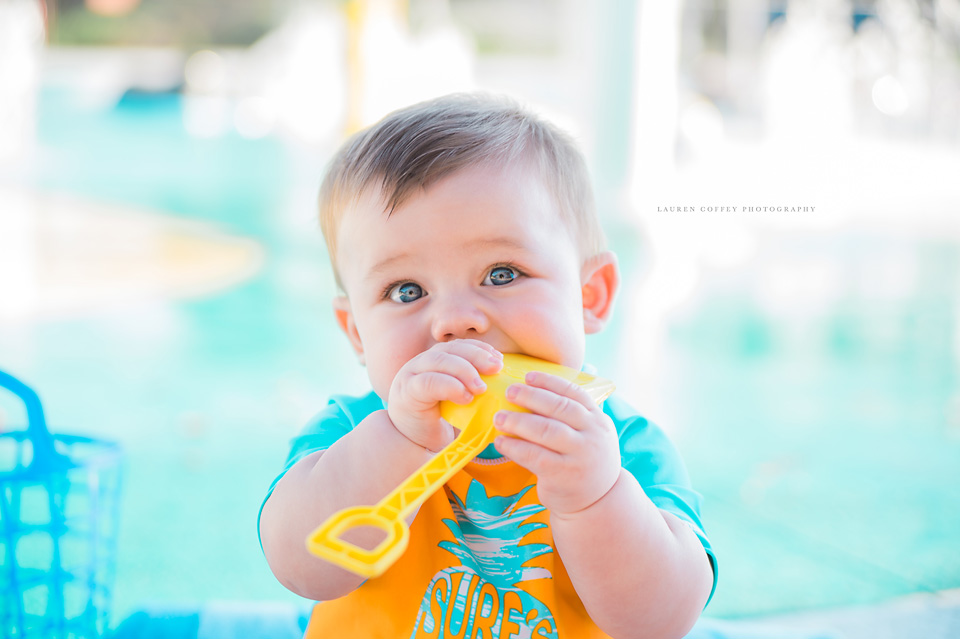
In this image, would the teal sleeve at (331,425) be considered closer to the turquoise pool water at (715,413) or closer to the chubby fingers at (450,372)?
the chubby fingers at (450,372)

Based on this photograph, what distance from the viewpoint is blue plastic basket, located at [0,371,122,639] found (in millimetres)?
1130

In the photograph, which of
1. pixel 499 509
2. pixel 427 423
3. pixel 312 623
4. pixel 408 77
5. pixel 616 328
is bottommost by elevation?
pixel 616 328

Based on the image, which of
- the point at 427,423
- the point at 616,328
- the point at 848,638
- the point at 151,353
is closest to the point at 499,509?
the point at 427,423

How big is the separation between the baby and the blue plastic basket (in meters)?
0.27

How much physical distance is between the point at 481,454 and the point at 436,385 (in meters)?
0.23

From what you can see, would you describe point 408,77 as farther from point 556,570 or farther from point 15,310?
point 556,570

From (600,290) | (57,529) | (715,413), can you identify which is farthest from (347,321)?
(715,413)

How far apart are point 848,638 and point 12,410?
231cm

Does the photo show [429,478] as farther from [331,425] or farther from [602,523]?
[331,425]

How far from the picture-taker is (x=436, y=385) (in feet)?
2.86

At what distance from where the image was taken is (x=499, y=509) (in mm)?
1086

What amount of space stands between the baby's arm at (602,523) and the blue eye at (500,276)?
208mm

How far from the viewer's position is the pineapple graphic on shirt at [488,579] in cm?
107

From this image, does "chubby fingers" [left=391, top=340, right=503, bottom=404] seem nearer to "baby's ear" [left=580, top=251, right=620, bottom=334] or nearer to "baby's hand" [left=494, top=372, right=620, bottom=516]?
"baby's hand" [left=494, top=372, right=620, bottom=516]
